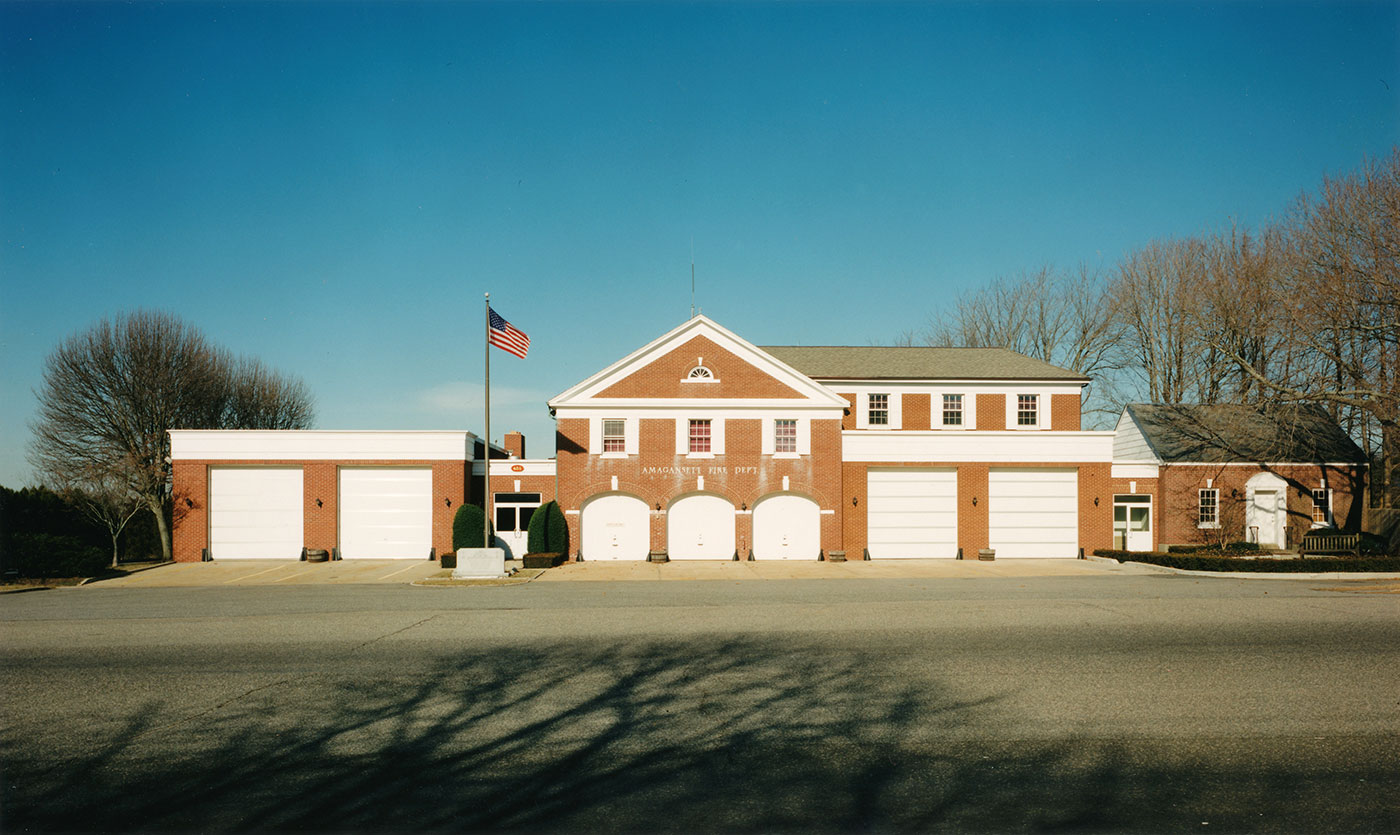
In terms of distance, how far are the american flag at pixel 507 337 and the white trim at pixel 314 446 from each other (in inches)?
240

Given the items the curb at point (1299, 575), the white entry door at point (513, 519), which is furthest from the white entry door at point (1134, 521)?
the white entry door at point (513, 519)

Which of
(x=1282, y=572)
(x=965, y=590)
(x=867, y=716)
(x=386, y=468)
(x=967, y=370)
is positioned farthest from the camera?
(x=967, y=370)

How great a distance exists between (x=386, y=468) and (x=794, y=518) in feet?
51.7

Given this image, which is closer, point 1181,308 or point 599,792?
point 599,792

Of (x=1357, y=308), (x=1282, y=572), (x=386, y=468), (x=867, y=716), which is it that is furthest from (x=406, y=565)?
(x=1357, y=308)

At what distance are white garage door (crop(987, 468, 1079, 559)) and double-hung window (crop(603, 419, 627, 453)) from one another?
14241mm

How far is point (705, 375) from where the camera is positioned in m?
32.2

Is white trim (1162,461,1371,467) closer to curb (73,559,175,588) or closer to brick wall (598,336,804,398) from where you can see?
brick wall (598,336,804,398)

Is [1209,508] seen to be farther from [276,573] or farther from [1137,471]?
[276,573]

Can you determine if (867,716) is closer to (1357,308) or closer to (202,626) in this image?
(202,626)

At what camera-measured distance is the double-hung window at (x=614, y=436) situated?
31859 millimetres

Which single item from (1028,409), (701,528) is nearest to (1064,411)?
(1028,409)

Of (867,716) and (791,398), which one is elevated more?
(791,398)

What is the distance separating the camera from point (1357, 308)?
101 ft
